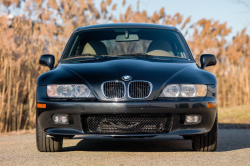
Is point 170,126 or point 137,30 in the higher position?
point 137,30

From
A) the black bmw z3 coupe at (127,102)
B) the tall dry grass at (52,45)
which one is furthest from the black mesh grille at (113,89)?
the tall dry grass at (52,45)

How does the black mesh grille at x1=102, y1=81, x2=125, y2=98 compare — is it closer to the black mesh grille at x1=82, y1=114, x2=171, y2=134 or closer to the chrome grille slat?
the chrome grille slat

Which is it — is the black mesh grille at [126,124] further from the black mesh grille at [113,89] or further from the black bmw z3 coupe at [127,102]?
the black mesh grille at [113,89]

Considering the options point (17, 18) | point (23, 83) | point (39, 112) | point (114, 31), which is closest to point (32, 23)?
point (17, 18)

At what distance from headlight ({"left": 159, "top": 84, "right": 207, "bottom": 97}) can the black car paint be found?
0.13 feet

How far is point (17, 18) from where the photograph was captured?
11.4 m

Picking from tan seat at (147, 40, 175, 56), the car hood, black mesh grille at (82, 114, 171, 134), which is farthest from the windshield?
black mesh grille at (82, 114, 171, 134)

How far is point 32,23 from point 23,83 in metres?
3.36

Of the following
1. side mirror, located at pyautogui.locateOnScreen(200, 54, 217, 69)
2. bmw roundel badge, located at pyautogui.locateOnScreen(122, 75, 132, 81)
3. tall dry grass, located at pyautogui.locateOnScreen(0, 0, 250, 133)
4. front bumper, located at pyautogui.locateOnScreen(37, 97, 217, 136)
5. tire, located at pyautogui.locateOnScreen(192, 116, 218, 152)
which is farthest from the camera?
tall dry grass, located at pyautogui.locateOnScreen(0, 0, 250, 133)

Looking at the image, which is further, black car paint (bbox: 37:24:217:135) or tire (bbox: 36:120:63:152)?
tire (bbox: 36:120:63:152)

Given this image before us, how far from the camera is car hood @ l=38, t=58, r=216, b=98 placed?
4605 millimetres

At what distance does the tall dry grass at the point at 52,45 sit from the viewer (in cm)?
904

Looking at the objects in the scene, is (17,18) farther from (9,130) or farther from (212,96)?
(212,96)

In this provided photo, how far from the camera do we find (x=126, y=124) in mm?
4570
